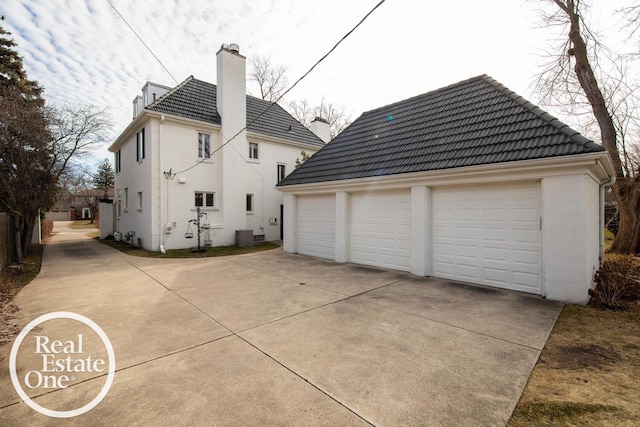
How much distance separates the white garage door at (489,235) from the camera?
5.95 m

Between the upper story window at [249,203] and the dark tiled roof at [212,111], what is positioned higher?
the dark tiled roof at [212,111]

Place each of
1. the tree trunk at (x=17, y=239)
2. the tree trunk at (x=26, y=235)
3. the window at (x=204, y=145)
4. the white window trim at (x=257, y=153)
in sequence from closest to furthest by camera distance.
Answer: the tree trunk at (x=17, y=239) < the tree trunk at (x=26, y=235) < the window at (x=204, y=145) < the white window trim at (x=257, y=153)

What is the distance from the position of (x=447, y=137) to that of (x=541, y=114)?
6.53ft

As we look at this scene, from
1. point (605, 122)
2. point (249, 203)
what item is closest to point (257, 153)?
point (249, 203)

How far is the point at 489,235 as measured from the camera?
6.45m

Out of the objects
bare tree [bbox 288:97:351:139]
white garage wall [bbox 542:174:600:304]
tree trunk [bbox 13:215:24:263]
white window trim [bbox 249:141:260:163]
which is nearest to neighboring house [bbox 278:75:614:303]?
white garage wall [bbox 542:174:600:304]

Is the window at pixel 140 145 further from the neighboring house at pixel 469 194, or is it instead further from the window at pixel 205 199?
the neighboring house at pixel 469 194

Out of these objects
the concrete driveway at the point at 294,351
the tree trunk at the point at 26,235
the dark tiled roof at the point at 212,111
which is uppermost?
the dark tiled roof at the point at 212,111

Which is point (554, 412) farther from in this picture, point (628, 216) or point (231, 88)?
point (231, 88)

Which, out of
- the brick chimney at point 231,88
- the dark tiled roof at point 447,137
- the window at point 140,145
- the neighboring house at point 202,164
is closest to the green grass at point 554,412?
the dark tiled roof at point 447,137

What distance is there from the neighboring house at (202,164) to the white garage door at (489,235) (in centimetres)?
979

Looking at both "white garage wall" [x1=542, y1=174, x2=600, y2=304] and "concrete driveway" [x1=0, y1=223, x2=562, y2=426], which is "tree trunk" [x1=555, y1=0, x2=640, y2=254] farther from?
"concrete driveway" [x1=0, y1=223, x2=562, y2=426]

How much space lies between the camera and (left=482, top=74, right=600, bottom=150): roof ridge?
214 inches

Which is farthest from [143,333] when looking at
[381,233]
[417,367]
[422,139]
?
[422,139]
